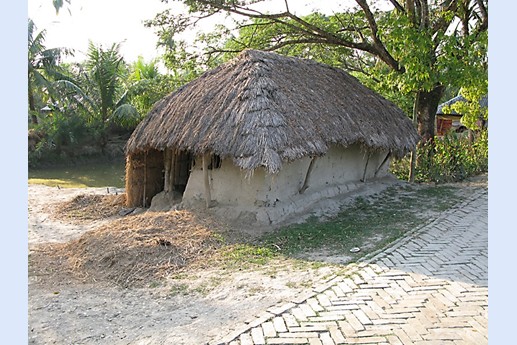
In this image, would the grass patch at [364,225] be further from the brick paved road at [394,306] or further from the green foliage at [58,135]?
the green foliage at [58,135]

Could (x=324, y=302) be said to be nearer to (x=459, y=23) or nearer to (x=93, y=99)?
(x=459, y=23)

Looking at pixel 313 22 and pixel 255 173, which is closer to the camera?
pixel 255 173

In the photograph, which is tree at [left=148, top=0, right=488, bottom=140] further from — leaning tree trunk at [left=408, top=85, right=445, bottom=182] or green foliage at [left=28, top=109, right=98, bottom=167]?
green foliage at [left=28, top=109, right=98, bottom=167]

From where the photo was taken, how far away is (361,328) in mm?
4566

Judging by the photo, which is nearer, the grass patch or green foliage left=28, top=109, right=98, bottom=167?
the grass patch

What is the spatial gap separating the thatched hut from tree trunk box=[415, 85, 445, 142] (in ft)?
7.54

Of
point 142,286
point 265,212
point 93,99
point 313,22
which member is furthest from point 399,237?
point 93,99

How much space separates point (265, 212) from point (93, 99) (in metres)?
17.7

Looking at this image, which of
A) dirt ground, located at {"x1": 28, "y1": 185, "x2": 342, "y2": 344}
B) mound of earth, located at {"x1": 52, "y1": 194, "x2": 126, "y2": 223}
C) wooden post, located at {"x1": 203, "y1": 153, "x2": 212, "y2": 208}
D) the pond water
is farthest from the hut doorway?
the pond water

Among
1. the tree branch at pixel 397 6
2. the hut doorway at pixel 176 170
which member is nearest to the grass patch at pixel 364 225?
the hut doorway at pixel 176 170

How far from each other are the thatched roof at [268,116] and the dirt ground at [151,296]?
6.04ft

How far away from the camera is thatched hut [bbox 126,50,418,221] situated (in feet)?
28.0

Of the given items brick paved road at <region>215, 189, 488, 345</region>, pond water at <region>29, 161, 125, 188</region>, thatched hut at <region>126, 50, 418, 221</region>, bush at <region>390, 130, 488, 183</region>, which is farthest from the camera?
pond water at <region>29, 161, 125, 188</region>

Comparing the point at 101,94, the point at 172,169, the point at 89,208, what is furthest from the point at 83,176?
the point at 172,169
